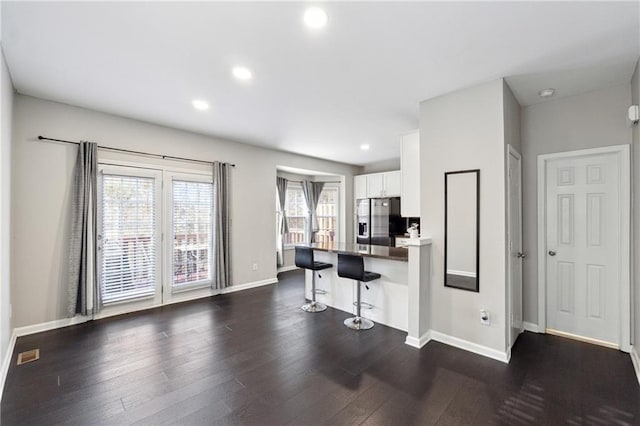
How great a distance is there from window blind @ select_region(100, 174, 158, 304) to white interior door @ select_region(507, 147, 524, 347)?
465 centimetres

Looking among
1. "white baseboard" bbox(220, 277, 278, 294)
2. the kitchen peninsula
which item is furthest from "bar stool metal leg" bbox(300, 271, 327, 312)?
"white baseboard" bbox(220, 277, 278, 294)

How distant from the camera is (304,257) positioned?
4121 mm

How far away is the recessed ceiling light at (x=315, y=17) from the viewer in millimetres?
1869

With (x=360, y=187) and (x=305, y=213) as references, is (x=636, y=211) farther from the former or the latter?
(x=305, y=213)

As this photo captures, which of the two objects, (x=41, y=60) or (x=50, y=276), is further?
(x=50, y=276)

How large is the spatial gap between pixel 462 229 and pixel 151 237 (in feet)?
13.8

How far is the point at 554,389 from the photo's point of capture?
2.27m

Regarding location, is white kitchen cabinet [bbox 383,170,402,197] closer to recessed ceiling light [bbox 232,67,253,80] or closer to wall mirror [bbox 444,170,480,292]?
wall mirror [bbox 444,170,480,292]

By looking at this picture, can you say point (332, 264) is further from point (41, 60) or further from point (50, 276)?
point (41, 60)

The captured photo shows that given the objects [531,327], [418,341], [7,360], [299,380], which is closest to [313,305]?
[418,341]

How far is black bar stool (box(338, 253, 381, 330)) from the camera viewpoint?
3372 millimetres

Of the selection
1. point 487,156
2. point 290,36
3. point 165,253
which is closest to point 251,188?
point 165,253

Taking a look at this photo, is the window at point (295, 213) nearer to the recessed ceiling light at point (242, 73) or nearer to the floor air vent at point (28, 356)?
the recessed ceiling light at point (242, 73)

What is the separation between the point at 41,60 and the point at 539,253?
550 centimetres
